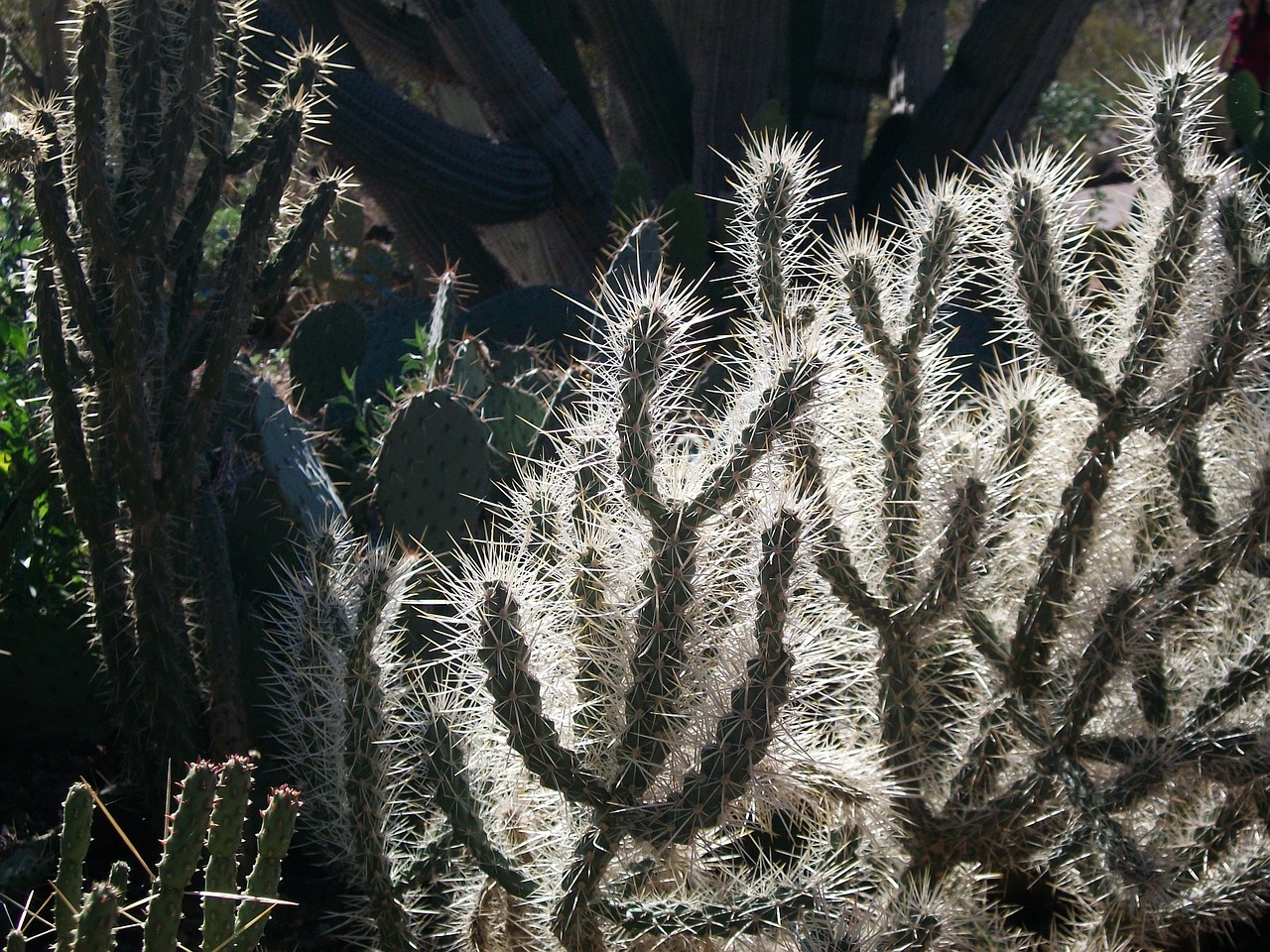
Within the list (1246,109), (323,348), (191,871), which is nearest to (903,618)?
(191,871)

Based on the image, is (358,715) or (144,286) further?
(144,286)

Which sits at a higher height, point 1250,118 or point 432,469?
point 1250,118

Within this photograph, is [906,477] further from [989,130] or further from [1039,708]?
[989,130]

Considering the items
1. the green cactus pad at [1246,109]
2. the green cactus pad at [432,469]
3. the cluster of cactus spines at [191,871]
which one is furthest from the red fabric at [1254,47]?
the cluster of cactus spines at [191,871]

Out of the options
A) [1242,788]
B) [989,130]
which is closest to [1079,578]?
[1242,788]

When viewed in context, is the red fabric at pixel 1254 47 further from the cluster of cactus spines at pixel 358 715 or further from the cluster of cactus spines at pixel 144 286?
the cluster of cactus spines at pixel 358 715

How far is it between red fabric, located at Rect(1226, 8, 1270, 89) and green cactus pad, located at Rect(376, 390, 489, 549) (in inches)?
269

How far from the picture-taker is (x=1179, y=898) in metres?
2.36

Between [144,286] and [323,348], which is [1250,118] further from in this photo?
[144,286]

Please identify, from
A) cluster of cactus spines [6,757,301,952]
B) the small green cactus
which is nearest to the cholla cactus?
cluster of cactus spines [6,757,301,952]

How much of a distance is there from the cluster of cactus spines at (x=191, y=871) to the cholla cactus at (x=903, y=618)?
413 mm

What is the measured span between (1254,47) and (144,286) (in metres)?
7.71

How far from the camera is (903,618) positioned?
238 centimetres

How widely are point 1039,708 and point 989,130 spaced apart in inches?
165
